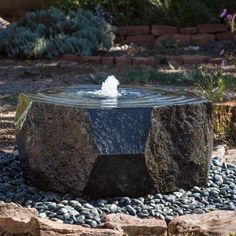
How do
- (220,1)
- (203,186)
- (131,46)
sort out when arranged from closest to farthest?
(203,186), (131,46), (220,1)

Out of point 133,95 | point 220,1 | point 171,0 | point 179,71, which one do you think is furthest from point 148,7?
point 133,95

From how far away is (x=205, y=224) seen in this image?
13.7ft

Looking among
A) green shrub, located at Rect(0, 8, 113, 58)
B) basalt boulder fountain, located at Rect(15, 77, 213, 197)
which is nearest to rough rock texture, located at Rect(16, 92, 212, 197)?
basalt boulder fountain, located at Rect(15, 77, 213, 197)

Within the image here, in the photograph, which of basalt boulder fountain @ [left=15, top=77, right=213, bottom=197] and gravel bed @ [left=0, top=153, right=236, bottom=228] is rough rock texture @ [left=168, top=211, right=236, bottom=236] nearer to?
gravel bed @ [left=0, top=153, right=236, bottom=228]

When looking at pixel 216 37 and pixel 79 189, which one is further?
pixel 216 37

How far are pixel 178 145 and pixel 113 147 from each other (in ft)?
1.37

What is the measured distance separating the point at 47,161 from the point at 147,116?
63cm

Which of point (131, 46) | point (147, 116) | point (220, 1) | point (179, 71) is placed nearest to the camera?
point (147, 116)

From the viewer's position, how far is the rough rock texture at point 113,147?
15.2ft

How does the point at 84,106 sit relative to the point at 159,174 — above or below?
above

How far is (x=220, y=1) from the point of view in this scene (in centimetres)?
1340

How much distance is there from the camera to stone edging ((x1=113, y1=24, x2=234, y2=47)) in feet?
42.3

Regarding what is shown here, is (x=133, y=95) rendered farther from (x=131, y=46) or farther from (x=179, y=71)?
(x=131, y=46)

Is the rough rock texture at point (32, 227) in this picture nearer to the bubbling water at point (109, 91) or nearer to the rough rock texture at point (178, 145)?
the rough rock texture at point (178, 145)
